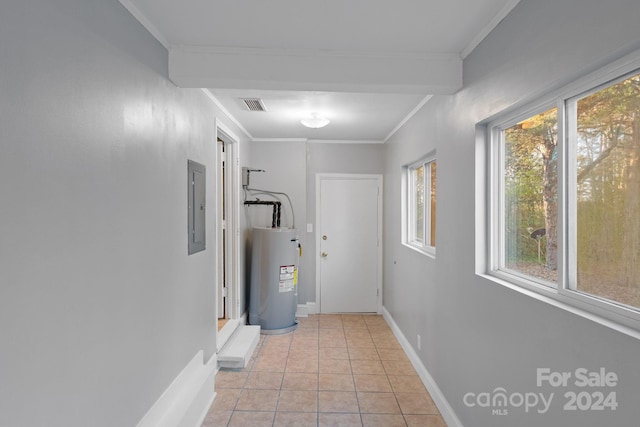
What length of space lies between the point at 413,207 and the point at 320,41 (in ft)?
7.22

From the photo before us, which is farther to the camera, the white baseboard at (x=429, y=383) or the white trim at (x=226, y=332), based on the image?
the white trim at (x=226, y=332)

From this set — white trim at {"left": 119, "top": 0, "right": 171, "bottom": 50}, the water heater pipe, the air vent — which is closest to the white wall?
white trim at {"left": 119, "top": 0, "right": 171, "bottom": 50}

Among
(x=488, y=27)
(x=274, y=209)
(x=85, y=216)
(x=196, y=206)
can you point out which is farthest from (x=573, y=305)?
(x=274, y=209)

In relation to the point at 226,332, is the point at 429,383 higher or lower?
lower

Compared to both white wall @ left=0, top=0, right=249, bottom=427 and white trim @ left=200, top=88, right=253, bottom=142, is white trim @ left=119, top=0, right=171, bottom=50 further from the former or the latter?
white trim @ left=200, top=88, right=253, bottom=142

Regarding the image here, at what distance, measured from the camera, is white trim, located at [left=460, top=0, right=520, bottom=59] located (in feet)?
5.04

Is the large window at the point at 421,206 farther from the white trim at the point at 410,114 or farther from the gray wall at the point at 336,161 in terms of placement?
the gray wall at the point at 336,161

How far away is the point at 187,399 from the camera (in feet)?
6.79

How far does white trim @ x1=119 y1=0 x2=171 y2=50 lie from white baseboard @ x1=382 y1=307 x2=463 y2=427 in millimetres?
2746

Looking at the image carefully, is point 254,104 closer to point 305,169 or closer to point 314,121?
point 314,121

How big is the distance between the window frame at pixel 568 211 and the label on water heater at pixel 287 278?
99.9 inches

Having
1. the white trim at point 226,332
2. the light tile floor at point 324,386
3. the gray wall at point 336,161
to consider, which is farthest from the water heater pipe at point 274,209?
the light tile floor at point 324,386

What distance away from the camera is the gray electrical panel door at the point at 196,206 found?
2.32m

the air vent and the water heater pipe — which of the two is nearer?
the air vent
